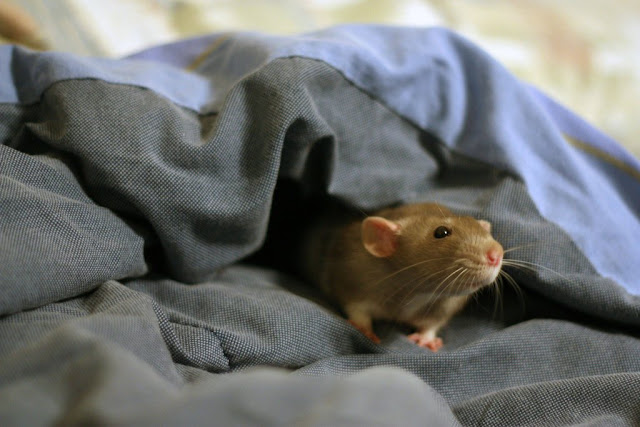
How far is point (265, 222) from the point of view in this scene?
164 centimetres

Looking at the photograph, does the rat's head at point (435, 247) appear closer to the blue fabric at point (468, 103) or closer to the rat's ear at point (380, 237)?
the rat's ear at point (380, 237)

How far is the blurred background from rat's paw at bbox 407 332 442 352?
175cm

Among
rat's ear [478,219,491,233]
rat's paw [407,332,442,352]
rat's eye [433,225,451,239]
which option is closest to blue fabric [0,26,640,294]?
rat's ear [478,219,491,233]

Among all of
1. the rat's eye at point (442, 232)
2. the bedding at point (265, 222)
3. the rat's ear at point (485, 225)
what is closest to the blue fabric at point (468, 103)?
the bedding at point (265, 222)

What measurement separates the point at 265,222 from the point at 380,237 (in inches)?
14.1

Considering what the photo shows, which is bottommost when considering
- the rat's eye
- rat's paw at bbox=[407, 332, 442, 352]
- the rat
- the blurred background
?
rat's paw at bbox=[407, 332, 442, 352]

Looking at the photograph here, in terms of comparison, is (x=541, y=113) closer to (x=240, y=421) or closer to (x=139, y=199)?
(x=139, y=199)

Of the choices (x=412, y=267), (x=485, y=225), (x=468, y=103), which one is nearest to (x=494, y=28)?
(x=468, y=103)

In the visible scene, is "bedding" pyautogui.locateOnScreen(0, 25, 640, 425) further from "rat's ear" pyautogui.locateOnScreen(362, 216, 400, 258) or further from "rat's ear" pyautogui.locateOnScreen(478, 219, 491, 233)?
"rat's ear" pyautogui.locateOnScreen(362, 216, 400, 258)

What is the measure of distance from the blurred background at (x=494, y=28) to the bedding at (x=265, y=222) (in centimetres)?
98

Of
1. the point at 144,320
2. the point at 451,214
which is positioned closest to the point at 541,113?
the point at 451,214

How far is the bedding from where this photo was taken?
861 millimetres

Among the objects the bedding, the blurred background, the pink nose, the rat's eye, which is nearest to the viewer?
the bedding

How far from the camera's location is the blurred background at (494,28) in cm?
274
